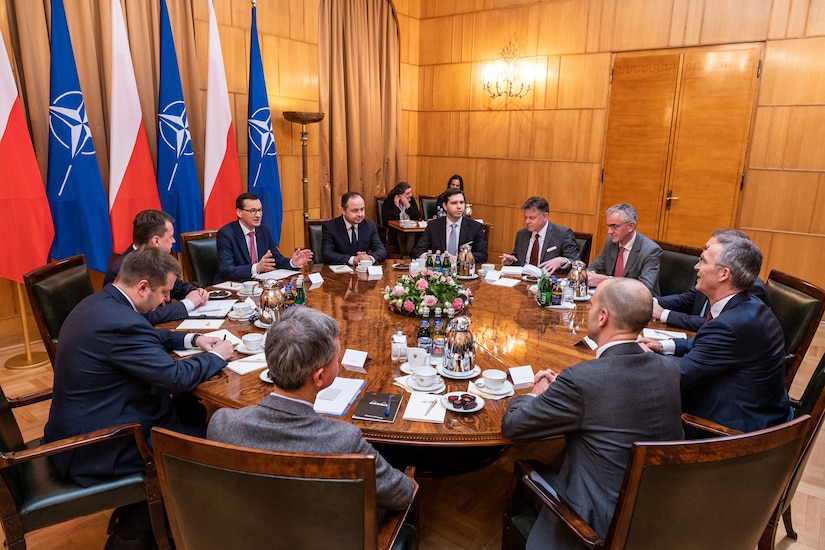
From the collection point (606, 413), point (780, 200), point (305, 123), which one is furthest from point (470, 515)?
point (780, 200)

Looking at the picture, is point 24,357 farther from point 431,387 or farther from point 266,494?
→ point 266,494

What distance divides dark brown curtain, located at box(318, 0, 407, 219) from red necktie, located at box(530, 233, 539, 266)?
3.16m

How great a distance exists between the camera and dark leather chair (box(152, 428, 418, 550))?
1221 millimetres

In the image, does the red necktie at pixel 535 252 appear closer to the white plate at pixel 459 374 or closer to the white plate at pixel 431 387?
the white plate at pixel 459 374

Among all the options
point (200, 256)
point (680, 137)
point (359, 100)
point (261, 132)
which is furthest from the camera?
point (359, 100)

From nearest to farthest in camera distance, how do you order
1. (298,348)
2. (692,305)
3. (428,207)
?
(298,348) → (692,305) → (428,207)

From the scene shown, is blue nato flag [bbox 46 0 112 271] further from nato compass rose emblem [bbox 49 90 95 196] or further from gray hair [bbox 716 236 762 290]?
gray hair [bbox 716 236 762 290]

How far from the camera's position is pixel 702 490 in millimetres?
1343

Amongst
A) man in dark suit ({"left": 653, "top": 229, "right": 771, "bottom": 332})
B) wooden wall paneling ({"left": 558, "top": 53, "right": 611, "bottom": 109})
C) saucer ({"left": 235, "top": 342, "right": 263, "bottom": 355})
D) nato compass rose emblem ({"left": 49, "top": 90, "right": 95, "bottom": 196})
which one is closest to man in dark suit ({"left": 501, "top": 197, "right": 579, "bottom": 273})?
man in dark suit ({"left": 653, "top": 229, "right": 771, "bottom": 332})

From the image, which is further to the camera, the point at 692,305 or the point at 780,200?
the point at 780,200

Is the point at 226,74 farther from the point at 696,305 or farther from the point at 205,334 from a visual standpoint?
the point at 696,305

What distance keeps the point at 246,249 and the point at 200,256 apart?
12.5 inches

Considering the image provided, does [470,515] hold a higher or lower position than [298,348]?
lower

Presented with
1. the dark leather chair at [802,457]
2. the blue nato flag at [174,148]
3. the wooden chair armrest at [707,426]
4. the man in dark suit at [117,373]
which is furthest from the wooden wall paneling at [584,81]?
the man in dark suit at [117,373]
